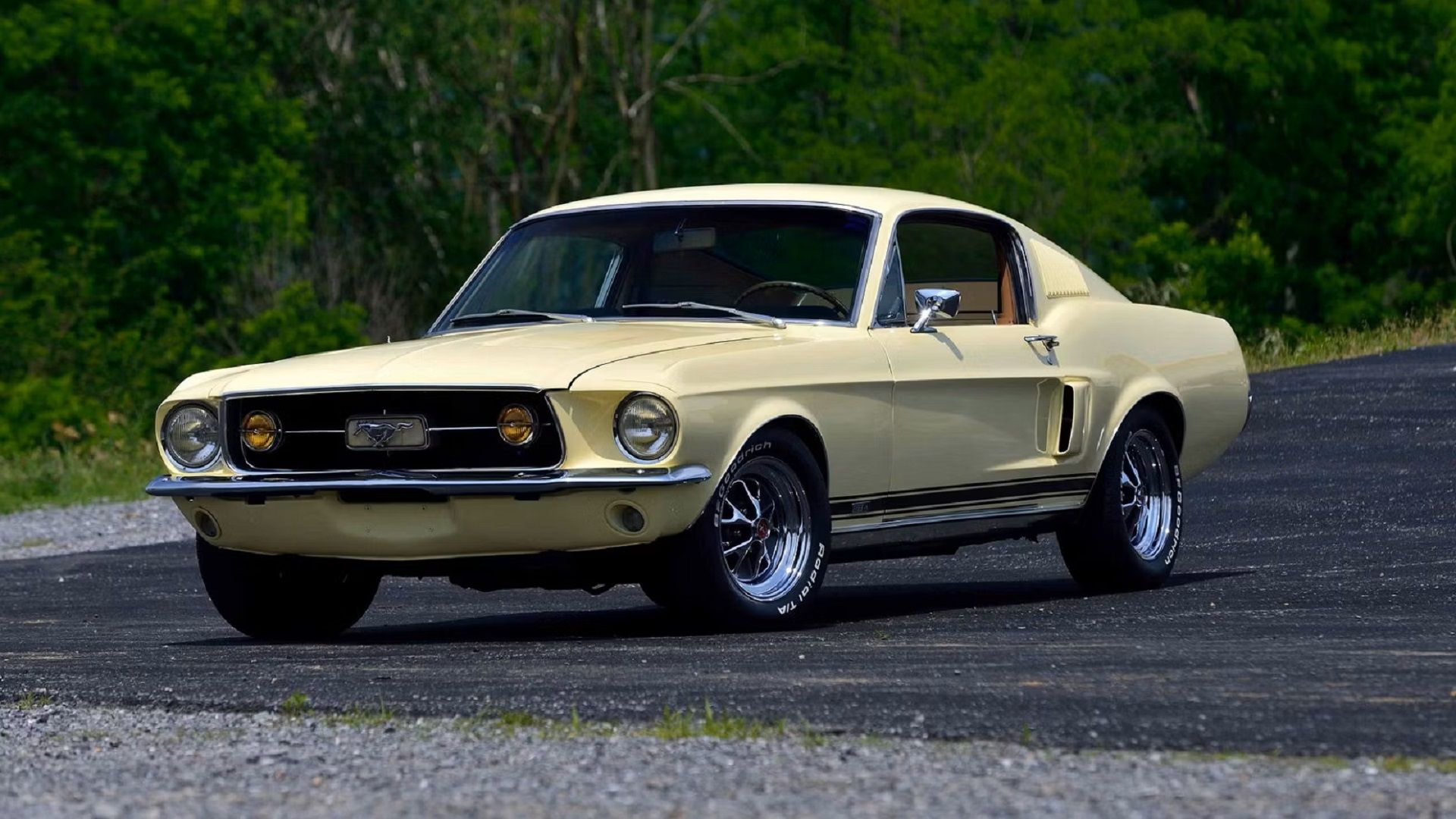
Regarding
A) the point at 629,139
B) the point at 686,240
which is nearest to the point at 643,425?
the point at 686,240

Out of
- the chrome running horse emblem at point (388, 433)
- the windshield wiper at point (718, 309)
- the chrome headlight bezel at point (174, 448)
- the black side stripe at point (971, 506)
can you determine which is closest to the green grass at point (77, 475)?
the chrome headlight bezel at point (174, 448)

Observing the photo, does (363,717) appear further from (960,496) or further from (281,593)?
(960,496)

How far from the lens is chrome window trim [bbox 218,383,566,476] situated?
309 inches

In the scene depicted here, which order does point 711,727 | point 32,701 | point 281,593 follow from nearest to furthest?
1. point 711,727
2. point 32,701
3. point 281,593

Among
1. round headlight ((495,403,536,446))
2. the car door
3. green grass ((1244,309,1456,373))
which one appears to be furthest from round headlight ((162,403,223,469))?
green grass ((1244,309,1456,373))

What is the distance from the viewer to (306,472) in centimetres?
823

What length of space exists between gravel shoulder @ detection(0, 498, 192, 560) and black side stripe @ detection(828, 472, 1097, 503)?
329 inches

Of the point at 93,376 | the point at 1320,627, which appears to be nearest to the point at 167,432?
the point at 1320,627

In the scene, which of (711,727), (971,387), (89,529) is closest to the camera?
(711,727)

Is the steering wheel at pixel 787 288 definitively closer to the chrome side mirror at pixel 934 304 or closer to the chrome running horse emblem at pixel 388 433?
the chrome side mirror at pixel 934 304

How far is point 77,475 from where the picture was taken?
23125 millimetres

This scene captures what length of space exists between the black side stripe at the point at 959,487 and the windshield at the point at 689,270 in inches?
27.1

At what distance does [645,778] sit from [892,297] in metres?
4.33

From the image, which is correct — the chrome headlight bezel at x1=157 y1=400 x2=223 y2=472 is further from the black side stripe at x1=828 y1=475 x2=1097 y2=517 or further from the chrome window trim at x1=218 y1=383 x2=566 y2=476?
the black side stripe at x1=828 y1=475 x2=1097 y2=517
